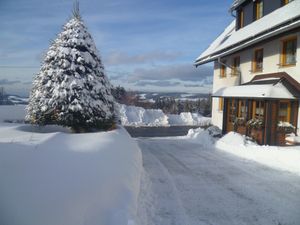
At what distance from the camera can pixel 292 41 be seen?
12.8 m

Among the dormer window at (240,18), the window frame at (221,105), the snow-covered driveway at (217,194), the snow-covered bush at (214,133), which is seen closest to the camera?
the snow-covered driveway at (217,194)

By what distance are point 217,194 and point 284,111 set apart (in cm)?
801

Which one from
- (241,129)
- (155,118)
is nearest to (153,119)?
(155,118)

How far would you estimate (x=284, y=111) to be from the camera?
42.5ft

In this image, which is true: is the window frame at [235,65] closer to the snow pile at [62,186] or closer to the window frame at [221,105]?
the window frame at [221,105]

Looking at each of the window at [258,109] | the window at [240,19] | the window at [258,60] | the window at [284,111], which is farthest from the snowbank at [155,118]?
the window at [284,111]

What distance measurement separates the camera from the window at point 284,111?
41.8 ft

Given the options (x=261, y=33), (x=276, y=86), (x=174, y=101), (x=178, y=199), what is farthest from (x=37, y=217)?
(x=174, y=101)

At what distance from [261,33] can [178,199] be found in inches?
375

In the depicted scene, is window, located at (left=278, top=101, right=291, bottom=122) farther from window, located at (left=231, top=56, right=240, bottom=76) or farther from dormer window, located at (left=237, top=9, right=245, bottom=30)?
dormer window, located at (left=237, top=9, right=245, bottom=30)

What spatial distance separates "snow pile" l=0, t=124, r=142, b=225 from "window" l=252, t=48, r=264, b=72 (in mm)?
12372

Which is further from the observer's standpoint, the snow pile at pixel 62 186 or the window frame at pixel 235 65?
the window frame at pixel 235 65

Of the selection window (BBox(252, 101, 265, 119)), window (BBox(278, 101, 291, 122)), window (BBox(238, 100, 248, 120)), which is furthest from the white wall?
window (BBox(252, 101, 265, 119))

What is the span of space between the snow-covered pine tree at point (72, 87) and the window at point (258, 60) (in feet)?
29.7
